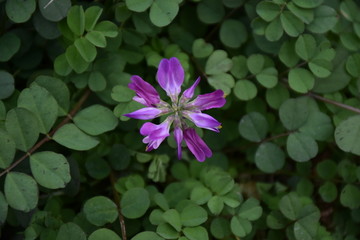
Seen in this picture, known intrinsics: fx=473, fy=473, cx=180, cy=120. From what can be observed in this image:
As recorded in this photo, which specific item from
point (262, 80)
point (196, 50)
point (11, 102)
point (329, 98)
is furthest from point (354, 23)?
point (11, 102)

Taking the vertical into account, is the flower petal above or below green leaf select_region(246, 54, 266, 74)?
above

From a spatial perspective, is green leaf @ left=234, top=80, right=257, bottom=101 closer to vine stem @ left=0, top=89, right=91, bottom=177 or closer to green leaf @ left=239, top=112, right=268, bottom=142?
green leaf @ left=239, top=112, right=268, bottom=142

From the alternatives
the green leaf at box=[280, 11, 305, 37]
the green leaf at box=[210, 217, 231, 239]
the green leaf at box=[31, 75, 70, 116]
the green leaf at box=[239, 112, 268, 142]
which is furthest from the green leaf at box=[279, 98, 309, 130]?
the green leaf at box=[31, 75, 70, 116]

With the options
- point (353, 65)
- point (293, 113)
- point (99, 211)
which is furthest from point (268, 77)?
point (99, 211)

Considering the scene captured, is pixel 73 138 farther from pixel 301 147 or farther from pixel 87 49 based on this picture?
pixel 301 147

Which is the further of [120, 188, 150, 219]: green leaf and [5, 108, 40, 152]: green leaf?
[120, 188, 150, 219]: green leaf

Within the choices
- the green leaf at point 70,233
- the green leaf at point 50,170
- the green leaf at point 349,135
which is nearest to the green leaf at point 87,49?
the green leaf at point 50,170

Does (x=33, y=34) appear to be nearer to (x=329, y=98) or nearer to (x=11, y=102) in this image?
(x=11, y=102)
